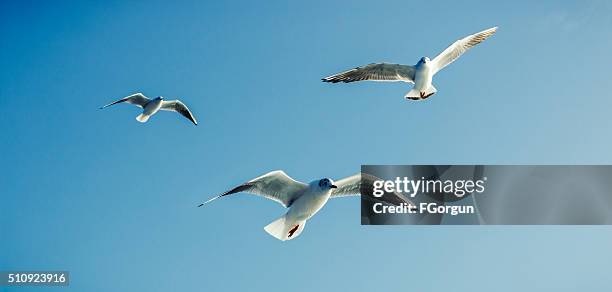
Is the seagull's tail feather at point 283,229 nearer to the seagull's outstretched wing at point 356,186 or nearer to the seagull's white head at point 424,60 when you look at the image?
the seagull's outstretched wing at point 356,186

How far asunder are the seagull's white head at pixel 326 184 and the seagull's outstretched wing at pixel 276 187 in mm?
186

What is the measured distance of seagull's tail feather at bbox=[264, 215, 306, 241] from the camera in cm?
627

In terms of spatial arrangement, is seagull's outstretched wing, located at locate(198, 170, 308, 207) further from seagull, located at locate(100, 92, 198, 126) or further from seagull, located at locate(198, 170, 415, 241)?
seagull, located at locate(100, 92, 198, 126)

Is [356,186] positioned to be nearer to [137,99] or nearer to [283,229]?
[283,229]

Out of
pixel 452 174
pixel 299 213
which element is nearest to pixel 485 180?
pixel 452 174

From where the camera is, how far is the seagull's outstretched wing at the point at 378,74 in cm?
796

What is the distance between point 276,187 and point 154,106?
16.0 feet

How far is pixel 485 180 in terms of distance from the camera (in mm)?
7711

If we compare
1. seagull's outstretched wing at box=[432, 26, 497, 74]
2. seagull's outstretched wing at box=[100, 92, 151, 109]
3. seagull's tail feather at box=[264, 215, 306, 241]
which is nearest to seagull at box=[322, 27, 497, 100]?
seagull's outstretched wing at box=[432, 26, 497, 74]

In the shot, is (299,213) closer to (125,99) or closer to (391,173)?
(391,173)

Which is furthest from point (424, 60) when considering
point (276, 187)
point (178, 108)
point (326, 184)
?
point (178, 108)

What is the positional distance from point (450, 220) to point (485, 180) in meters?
0.65

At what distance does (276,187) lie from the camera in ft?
21.0

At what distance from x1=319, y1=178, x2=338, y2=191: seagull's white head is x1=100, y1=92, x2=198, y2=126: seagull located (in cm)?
470
